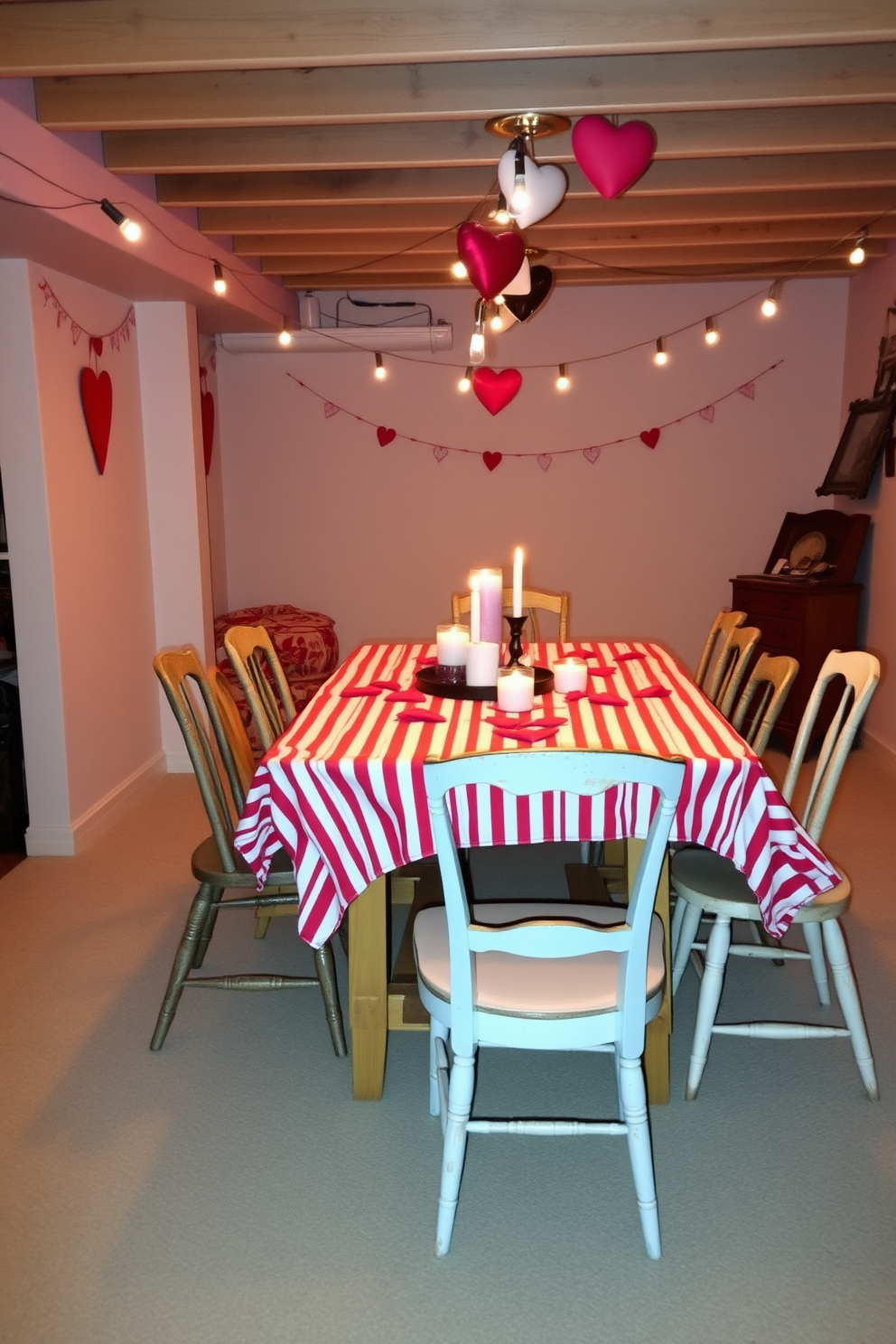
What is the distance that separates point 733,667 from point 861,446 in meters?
2.43

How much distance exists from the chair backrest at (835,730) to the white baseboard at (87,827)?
2481 millimetres

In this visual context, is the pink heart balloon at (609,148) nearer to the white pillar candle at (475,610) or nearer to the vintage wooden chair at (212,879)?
the white pillar candle at (475,610)

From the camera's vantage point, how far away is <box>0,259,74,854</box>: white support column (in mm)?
3324

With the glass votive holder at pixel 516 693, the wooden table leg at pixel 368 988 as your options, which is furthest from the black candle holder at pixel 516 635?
the wooden table leg at pixel 368 988

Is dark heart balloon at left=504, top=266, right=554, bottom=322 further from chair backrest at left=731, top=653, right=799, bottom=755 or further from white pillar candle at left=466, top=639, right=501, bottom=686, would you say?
chair backrest at left=731, top=653, right=799, bottom=755

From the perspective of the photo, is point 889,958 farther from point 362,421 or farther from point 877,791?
point 362,421

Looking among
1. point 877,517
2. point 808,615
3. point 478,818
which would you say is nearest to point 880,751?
point 808,615

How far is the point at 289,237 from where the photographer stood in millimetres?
4273

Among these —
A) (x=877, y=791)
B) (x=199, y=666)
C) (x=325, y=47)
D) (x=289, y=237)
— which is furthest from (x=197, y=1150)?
(x=289, y=237)

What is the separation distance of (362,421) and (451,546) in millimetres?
829

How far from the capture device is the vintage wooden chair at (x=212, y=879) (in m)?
2.33

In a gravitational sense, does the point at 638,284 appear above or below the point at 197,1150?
above

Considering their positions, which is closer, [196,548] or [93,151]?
[93,151]

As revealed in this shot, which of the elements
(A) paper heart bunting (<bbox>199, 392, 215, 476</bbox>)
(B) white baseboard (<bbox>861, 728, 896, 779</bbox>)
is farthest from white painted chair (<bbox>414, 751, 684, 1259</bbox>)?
(A) paper heart bunting (<bbox>199, 392, 215, 476</bbox>)
